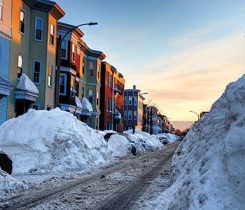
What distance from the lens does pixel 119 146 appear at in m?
31.5

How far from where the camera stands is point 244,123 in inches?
251

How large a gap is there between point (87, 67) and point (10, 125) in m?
35.7

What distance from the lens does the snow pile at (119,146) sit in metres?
30.6

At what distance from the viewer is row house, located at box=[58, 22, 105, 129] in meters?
40.5

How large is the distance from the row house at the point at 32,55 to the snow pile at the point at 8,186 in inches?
671

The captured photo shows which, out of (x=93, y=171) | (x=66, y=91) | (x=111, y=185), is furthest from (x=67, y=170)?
(x=66, y=91)

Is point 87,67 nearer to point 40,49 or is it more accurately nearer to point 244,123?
point 40,49

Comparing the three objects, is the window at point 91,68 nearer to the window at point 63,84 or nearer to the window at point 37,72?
the window at point 63,84

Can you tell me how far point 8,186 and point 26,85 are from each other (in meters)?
18.7

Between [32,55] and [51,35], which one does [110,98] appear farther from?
[32,55]

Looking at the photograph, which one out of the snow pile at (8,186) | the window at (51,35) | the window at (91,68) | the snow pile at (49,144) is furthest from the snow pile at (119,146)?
the window at (91,68)

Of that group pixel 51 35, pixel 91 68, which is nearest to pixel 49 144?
pixel 51 35

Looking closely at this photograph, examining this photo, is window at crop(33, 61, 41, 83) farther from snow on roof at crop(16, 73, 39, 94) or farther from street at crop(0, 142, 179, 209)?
street at crop(0, 142, 179, 209)

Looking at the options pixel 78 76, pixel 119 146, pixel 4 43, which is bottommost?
pixel 119 146
